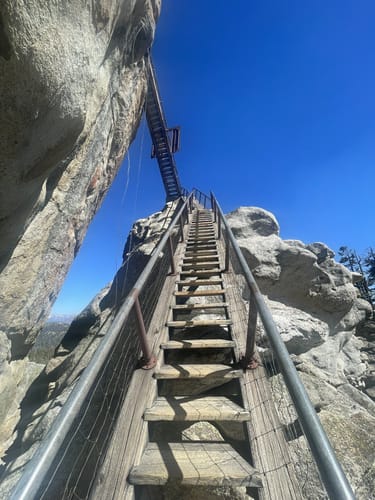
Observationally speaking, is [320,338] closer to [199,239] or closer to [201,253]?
[201,253]

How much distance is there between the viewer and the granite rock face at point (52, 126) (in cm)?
189

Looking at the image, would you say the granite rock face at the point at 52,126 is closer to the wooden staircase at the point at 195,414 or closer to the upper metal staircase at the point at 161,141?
the wooden staircase at the point at 195,414

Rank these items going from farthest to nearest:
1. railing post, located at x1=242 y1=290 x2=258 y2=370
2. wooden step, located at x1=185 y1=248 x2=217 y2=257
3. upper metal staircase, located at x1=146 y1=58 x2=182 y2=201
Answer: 1. upper metal staircase, located at x1=146 y1=58 x2=182 y2=201
2. wooden step, located at x1=185 y1=248 x2=217 y2=257
3. railing post, located at x1=242 y1=290 x2=258 y2=370

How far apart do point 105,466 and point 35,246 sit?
3381 mm

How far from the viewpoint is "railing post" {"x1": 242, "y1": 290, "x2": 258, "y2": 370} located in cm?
208

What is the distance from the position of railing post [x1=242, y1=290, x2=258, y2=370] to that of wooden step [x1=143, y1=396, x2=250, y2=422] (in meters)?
0.37

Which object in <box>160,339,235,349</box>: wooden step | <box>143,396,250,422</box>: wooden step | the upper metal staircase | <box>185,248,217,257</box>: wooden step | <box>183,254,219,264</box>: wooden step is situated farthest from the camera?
the upper metal staircase

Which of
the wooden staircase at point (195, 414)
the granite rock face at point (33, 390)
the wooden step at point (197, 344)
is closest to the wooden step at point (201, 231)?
the granite rock face at point (33, 390)

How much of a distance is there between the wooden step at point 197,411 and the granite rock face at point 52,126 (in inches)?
97.2

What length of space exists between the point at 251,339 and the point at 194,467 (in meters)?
1.01

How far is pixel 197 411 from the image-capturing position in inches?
73.5

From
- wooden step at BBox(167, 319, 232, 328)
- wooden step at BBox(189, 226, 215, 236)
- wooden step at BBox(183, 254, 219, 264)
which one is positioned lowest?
wooden step at BBox(167, 319, 232, 328)

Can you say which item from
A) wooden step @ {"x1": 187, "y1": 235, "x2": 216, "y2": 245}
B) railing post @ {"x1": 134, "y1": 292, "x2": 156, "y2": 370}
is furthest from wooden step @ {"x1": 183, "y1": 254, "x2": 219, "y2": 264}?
railing post @ {"x1": 134, "y1": 292, "x2": 156, "y2": 370}

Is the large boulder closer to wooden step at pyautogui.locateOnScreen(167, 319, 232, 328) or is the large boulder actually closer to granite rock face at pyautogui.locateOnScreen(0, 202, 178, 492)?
granite rock face at pyautogui.locateOnScreen(0, 202, 178, 492)
